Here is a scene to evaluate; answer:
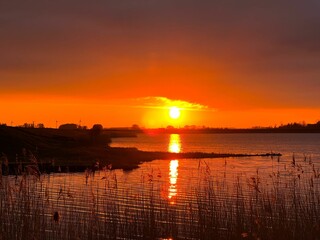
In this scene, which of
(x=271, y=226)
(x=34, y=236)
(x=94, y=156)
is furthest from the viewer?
(x=94, y=156)

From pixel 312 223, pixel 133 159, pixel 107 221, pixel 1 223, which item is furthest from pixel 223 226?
pixel 133 159

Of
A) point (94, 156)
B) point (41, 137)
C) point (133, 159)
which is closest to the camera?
point (94, 156)

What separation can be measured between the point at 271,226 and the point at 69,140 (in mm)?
70537

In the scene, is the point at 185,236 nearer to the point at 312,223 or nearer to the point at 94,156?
the point at 312,223

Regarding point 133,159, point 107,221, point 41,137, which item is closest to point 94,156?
point 133,159

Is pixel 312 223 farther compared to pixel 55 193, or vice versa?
pixel 55 193

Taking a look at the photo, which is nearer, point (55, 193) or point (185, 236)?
point (185, 236)

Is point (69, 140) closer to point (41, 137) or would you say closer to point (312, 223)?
point (41, 137)

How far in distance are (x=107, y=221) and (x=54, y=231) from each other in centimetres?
174

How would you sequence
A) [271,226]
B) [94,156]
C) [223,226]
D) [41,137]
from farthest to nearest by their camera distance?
[41,137] < [94,156] < [223,226] < [271,226]

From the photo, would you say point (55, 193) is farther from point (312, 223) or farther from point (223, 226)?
point (312, 223)

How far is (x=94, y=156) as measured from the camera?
64688mm

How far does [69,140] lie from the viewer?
81.6 metres

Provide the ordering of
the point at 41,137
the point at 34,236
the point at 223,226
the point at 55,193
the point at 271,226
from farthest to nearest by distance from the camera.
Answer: the point at 41,137 < the point at 55,193 < the point at 223,226 < the point at 271,226 < the point at 34,236
